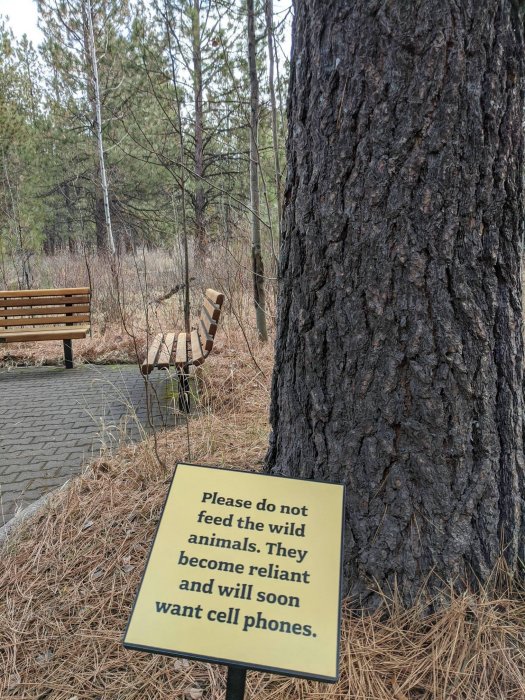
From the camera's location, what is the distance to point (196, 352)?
4.11m

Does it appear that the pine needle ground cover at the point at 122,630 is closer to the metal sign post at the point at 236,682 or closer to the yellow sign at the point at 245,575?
the metal sign post at the point at 236,682

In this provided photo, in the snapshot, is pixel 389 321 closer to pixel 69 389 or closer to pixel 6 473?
pixel 6 473

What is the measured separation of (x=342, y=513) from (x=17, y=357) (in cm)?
699

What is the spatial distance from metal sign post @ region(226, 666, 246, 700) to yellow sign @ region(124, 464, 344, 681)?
0.10 m

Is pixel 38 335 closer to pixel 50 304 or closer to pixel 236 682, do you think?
pixel 50 304

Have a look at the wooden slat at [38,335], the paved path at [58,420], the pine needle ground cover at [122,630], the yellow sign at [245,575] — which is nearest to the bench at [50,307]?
the wooden slat at [38,335]

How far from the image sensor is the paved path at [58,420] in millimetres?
3189

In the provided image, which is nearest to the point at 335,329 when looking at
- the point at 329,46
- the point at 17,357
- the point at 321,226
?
the point at 321,226

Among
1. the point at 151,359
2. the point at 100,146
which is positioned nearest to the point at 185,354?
the point at 151,359

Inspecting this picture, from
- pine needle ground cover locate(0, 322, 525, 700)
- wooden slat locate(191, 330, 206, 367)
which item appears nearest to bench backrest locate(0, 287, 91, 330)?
wooden slat locate(191, 330, 206, 367)

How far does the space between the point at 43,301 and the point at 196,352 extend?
3.51 m

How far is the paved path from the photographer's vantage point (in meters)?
3.19

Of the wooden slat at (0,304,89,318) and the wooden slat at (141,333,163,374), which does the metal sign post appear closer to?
the wooden slat at (141,333,163,374)

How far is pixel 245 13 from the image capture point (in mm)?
5051
